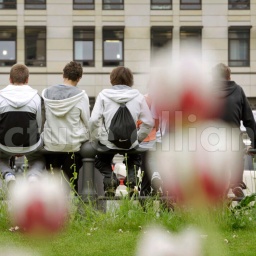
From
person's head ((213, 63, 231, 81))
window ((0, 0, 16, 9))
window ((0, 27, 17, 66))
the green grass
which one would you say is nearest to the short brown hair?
the green grass

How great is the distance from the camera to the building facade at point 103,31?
39531 millimetres

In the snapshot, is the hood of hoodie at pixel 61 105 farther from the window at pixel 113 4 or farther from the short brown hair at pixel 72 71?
the window at pixel 113 4

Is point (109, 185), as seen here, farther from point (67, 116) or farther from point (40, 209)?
point (40, 209)

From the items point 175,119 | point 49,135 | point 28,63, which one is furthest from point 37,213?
point 28,63

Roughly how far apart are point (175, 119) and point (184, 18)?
3949cm

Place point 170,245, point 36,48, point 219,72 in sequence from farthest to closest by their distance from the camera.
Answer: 1. point 36,48
2. point 219,72
3. point 170,245

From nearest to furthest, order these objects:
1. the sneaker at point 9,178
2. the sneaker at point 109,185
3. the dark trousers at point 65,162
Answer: the sneaker at point 9,178
the sneaker at point 109,185
the dark trousers at point 65,162

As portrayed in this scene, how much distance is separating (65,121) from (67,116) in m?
0.06

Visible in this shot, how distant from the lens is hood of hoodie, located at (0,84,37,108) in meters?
6.94

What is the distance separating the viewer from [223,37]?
3972 cm

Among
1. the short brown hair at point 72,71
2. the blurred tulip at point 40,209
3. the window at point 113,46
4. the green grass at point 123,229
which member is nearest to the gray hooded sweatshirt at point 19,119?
the short brown hair at point 72,71

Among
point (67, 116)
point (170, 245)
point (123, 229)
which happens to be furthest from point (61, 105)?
point (170, 245)

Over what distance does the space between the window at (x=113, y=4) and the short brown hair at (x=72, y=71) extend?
33.2 metres

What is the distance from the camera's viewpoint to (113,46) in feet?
→ 131
